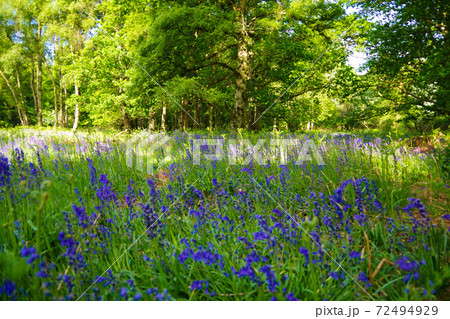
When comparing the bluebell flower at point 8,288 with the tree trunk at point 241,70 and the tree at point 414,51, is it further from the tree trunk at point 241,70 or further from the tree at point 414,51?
the tree trunk at point 241,70

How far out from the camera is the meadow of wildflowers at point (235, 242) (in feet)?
4.34

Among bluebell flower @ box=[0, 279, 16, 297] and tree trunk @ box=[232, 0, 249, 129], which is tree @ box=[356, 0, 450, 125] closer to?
tree trunk @ box=[232, 0, 249, 129]

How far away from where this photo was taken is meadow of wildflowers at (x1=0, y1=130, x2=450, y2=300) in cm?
132

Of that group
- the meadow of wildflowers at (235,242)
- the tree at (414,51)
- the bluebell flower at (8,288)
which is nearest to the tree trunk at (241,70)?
the tree at (414,51)

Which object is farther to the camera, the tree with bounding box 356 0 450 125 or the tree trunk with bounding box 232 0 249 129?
the tree trunk with bounding box 232 0 249 129

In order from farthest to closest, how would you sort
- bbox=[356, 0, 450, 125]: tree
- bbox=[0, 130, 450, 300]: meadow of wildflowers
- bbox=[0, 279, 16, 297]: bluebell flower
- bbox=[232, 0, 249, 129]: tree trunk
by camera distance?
bbox=[232, 0, 249, 129]: tree trunk → bbox=[356, 0, 450, 125]: tree → bbox=[0, 130, 450, 300]: meadow of wildflowers → bbox=[0, 279, 16, 297]: bluebell flower

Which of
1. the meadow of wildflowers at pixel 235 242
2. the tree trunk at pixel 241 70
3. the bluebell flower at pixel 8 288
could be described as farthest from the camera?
the tree trunk at pixel 241 70

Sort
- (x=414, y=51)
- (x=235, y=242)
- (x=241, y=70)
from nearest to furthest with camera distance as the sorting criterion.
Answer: (x=235, y=242) < (x=414, y=51) < (x=241, y=70)

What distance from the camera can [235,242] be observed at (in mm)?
1821

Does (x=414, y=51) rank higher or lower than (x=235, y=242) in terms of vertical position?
higher

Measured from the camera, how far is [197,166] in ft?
13.3

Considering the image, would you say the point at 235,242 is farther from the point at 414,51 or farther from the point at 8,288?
the point at 414,51

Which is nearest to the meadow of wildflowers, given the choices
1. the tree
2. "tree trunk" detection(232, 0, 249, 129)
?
the tree

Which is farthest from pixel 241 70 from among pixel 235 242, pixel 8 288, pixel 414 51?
pixel 8 288
